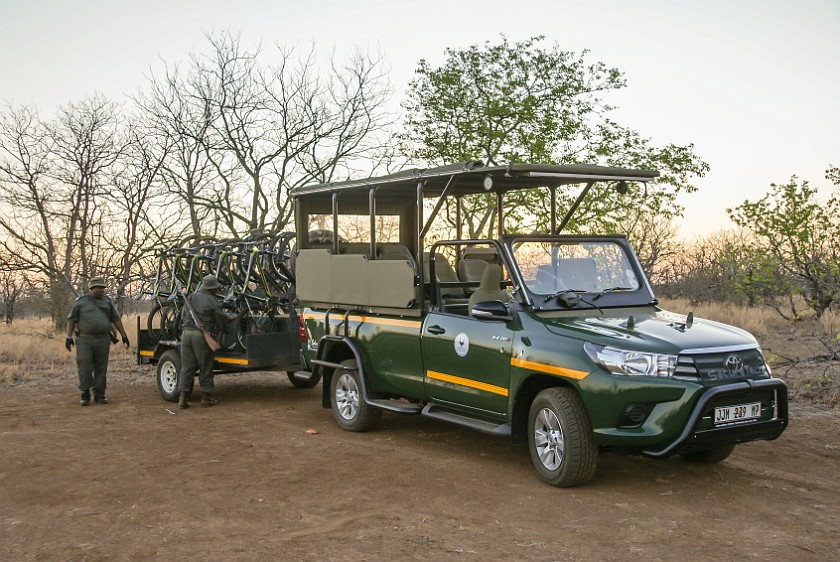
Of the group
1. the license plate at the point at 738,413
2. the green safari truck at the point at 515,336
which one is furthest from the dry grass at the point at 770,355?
the license plate at the point at 738,413

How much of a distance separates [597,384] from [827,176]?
11.3 m

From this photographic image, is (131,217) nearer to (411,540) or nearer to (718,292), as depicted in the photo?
(411,540)

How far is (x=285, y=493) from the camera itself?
7059 millimetres

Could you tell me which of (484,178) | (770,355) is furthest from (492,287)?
(770,355)

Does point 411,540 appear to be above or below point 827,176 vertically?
below

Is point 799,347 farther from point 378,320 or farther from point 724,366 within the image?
point 724,366

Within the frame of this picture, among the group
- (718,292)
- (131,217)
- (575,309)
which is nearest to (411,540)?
(575,309)

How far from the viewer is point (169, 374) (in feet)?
40.8

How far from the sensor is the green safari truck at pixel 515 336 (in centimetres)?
661

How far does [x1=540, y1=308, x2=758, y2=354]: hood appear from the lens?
6680 mm

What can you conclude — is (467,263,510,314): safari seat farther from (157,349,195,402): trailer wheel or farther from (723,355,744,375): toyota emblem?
(157,349,195,402): trailer wheel

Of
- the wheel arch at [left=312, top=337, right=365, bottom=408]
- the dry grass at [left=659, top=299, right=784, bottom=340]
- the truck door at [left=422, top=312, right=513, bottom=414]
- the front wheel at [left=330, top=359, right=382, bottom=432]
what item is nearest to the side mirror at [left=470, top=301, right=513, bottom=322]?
the truck door at [left=422, top=312, right=513, bottom=414]

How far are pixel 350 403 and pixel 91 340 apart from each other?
4377mm

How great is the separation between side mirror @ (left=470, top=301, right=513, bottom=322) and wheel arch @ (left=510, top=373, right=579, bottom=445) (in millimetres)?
577
